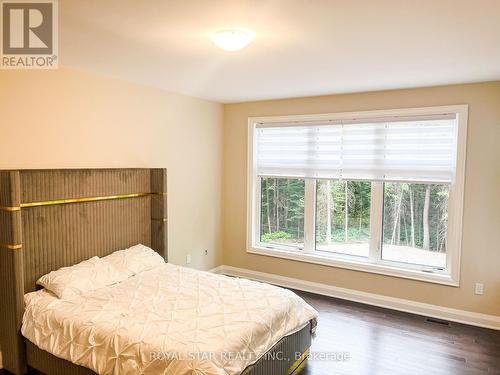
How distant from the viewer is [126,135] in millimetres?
3783

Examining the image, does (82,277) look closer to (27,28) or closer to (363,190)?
(27,28)

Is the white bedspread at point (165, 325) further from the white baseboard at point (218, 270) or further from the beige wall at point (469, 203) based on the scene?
the white baseboard at point (218, 270)

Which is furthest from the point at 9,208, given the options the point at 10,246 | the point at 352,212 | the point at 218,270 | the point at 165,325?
the point at 352,212

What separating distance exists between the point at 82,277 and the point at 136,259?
61 centimetres

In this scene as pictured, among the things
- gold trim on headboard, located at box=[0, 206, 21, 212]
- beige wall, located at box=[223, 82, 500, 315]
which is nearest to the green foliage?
beige wall, located at box=[223, 82, 500, 315]

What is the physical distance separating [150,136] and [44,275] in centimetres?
186

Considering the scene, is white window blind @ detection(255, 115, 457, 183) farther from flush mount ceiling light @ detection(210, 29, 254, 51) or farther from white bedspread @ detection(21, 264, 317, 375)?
flush mount ceiling light @ detection(210, 29, 254, 51)

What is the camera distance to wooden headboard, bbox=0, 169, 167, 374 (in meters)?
2.63

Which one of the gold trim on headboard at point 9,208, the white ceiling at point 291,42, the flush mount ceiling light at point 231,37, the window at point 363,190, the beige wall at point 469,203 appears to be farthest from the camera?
the window at point 363,190

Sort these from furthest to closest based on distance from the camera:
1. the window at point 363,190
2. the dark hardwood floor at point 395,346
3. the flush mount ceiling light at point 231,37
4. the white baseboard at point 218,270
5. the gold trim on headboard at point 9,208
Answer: the white baseboard at point 218,270 < the window at point 363,190 < the dark hardwood floor at point 395,346 < the gold trim on headboard at point 9,208 < the flush mount ceiling light at point 231,37

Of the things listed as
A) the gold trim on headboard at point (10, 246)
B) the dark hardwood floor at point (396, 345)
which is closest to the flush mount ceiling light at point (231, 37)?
the gold trim on headboard at point (10, 246)

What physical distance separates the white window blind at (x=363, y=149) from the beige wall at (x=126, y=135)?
0.87 meters

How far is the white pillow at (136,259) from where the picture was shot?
329 centimetres

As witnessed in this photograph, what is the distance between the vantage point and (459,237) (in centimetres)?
373
